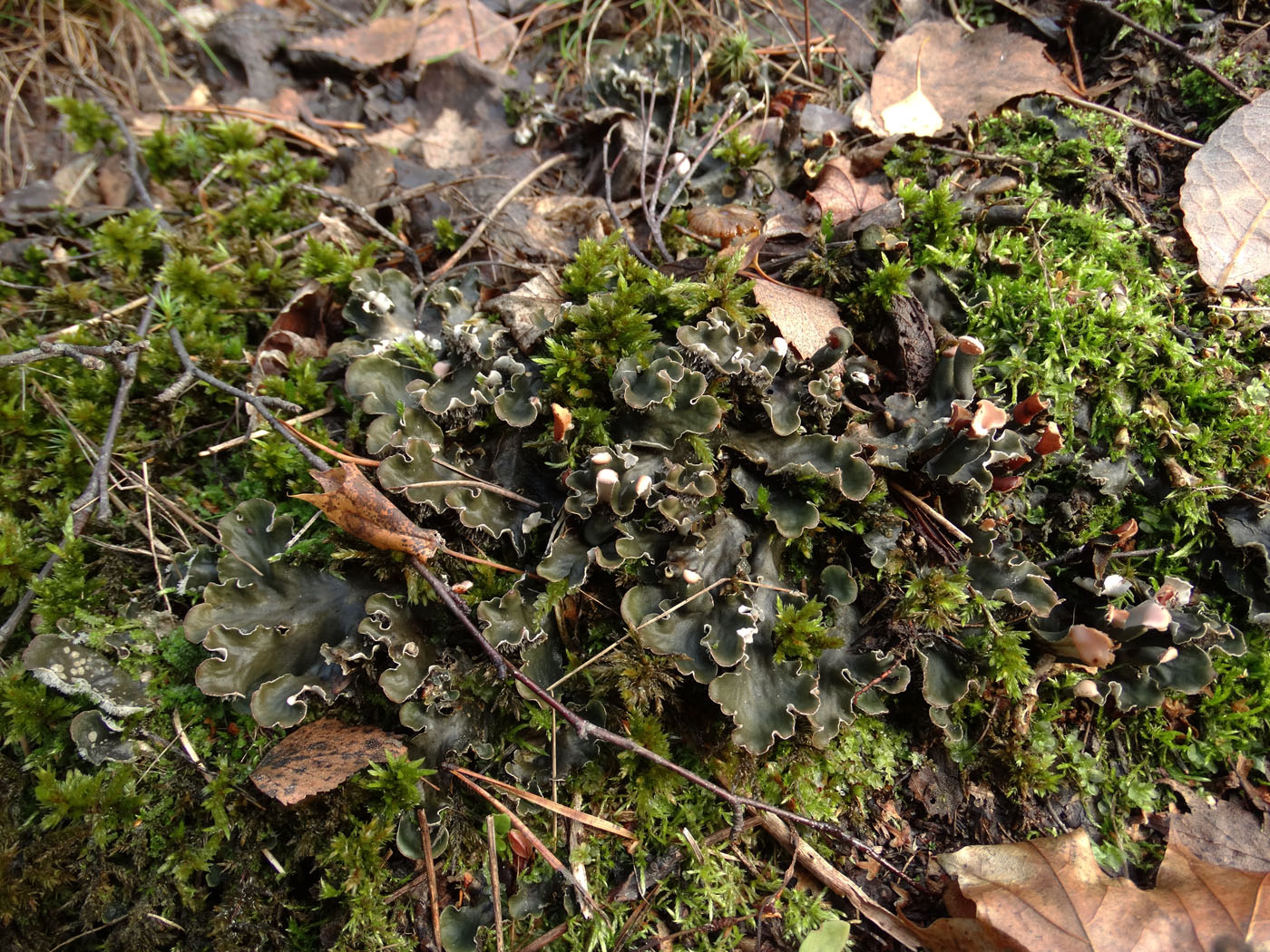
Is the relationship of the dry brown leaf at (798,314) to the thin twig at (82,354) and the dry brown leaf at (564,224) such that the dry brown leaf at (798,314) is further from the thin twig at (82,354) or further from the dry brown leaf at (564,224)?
the thin twig at (82,354)

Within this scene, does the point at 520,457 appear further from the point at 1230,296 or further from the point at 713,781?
the point at 1230,296

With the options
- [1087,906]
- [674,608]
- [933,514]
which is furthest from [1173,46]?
[1087,906]

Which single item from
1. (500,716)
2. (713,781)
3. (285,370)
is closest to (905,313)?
(713,781)

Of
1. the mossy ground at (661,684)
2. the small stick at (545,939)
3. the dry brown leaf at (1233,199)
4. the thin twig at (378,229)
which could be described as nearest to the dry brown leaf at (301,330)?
the mossy ground at (661,684)

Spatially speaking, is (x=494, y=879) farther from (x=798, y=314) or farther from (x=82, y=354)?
(x=82, y=354)

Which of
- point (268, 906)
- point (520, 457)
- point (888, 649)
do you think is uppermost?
point (520, 457)

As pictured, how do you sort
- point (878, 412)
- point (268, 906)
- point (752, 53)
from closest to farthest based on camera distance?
point (268, 906) → point (878, 412) → point (752, 53)
